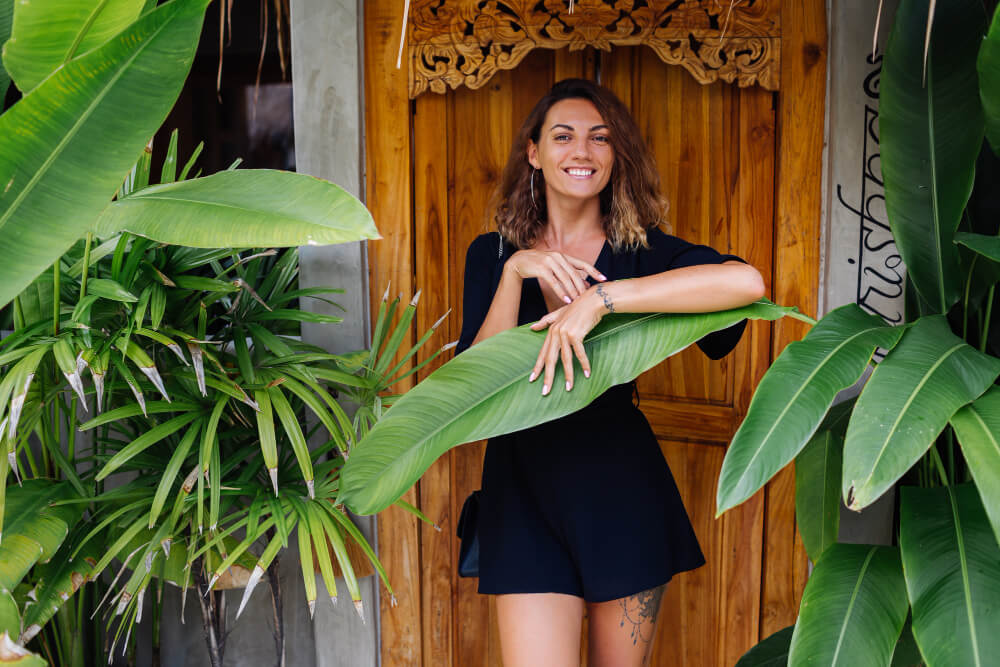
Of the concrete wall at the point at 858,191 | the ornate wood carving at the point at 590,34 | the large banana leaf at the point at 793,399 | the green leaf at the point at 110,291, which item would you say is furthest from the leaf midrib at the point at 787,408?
the green leaf at the point at 110,291

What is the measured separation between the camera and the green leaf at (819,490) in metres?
1.62

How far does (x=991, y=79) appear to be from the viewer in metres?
1.28

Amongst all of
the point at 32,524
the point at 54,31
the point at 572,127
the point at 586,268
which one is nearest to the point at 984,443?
the point at 586,268

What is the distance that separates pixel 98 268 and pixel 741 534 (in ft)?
5.73

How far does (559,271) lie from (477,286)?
29cm

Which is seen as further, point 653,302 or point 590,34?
point 590,34

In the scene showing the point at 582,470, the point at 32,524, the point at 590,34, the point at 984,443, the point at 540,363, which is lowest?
the point at 32,524

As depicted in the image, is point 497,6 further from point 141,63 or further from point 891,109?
point 141,63

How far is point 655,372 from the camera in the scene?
7.60ft

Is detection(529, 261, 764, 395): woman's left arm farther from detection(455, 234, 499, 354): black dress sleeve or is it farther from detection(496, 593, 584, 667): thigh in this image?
detection(496, 593, 584, 667): thigh

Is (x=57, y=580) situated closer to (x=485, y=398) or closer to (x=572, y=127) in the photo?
(x=485, y=398)

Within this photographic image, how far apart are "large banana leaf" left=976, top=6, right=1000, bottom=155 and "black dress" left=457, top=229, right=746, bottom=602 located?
0.49 meters

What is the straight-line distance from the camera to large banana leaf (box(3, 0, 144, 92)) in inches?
41.4

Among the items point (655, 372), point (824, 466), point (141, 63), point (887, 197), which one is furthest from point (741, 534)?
point (141, 63)
